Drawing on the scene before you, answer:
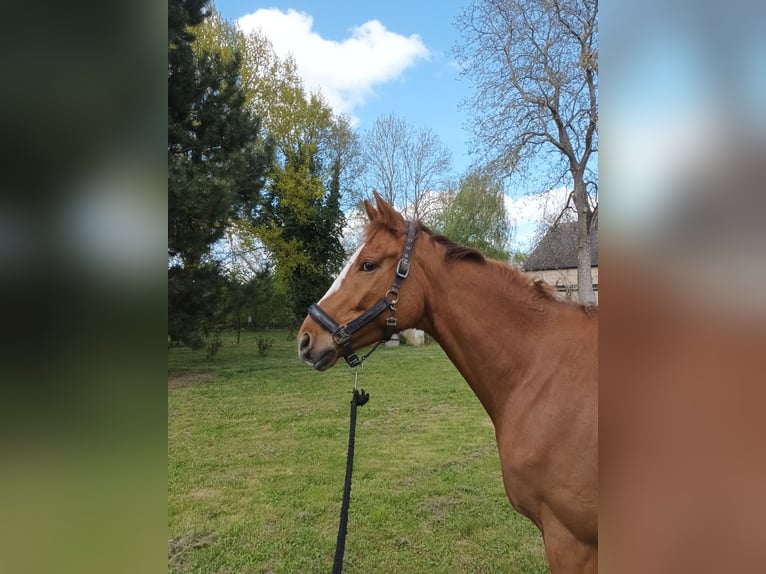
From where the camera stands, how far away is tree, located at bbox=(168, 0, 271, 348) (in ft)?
17.6

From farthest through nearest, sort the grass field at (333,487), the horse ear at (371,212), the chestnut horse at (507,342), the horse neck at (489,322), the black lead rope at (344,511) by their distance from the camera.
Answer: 1. the grass field at (333,487)
2. the horse ear at (371,212)
3. the horse neck at (489,322)
4. the chestnut horse at (507,342)
5. the black lead rope at (344,511)

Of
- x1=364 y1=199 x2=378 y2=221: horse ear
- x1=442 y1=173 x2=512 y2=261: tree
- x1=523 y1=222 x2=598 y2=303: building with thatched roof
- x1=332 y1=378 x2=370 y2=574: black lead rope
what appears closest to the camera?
x1=332 y1=378 x2=370 y2=574: black lead rope

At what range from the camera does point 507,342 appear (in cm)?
228

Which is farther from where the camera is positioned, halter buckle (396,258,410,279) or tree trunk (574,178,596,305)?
tree trunk (574,178,596,305)

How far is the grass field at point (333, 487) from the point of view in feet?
12.0

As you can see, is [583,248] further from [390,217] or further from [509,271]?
[390,217]

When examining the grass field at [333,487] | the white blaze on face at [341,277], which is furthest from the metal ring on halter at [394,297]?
the grass field at [333,487]

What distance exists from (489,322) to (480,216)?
17222mm

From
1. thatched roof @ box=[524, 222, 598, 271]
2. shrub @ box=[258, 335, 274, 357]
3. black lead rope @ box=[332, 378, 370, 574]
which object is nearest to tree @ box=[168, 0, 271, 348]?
black lead rope @ box=[332, 378, 370, 574]

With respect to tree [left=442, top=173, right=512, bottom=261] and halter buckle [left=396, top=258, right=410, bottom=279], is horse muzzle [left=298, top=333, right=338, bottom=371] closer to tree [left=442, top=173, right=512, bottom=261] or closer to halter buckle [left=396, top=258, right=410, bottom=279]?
halter buckle [left=396, top=258, right=410, bottom=279]

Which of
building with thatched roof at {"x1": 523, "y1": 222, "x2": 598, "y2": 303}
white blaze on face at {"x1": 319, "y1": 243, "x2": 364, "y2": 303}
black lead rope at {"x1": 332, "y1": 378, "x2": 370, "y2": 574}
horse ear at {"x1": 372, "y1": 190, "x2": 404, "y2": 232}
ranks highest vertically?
building with thatched roof at {"x1": 523, "y1": 222, "x2": 598, "y2": 303}

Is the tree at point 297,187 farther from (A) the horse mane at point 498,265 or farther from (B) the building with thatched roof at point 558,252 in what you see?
(A) the horse mane at point 498,265

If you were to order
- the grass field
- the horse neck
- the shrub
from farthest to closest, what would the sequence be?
1. the shrub
2. the grass field
3. the horse neck

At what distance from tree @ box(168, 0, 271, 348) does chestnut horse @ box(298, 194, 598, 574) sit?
244 cm
